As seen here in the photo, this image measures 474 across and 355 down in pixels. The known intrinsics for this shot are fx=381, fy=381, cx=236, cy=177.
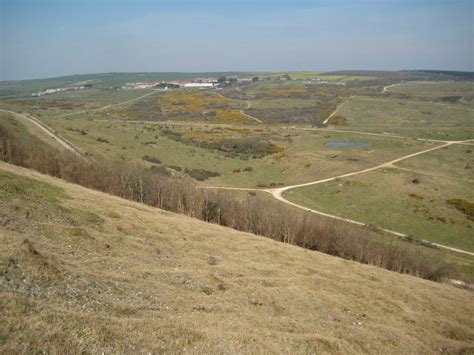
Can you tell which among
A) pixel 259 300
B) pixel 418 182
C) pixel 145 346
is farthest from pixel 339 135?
pixel 145 346

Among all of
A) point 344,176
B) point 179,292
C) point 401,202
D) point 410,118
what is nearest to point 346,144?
point 344,176

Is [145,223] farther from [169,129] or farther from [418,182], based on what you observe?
[169,129]

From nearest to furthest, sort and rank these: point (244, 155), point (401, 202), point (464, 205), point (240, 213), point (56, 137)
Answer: point (240, 213)
point (464, 205)
point (401, 202)
point (56, 137)
point (244, 155)

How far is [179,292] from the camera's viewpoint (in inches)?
797

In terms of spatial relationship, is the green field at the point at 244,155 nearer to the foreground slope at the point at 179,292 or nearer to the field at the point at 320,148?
the field at the point at 320,148

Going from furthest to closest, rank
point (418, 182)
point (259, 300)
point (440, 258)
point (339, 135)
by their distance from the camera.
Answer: point (339, 135)
point (418, 182)
point (440, 258)
point (259, 300)

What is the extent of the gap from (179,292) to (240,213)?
91.1 ft

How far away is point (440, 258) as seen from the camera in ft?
145

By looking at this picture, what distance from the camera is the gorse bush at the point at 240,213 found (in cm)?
4225

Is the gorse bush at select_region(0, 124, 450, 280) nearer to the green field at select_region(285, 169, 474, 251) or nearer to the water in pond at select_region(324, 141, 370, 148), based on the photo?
the green field at select_region(285, 169, 474, 251)

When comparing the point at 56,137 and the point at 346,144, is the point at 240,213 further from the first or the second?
the point at 346,144

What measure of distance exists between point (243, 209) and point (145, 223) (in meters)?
18.2

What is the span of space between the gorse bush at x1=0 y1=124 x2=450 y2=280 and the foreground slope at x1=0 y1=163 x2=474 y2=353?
7829 mm

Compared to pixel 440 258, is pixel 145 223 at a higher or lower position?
higher
